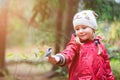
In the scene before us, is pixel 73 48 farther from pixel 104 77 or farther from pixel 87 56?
pixel 104 77

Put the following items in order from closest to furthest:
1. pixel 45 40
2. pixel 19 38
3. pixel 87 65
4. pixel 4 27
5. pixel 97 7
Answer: pixel 87 65 < pixel 97 7 < pixel 45 40 < pixel 4 27 < pixel 19 38

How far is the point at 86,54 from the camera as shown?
4332 mm

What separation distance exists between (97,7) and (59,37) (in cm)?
130

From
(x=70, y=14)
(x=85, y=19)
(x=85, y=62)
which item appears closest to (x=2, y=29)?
(x=70, y=14)

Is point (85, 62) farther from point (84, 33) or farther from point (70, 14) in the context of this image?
point (70, 14)

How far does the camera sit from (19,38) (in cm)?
2342

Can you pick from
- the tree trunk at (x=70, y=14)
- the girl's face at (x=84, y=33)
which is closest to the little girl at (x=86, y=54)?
the girl's face at (x=84, y=33)

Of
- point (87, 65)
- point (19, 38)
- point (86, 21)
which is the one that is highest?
point (86, 21)

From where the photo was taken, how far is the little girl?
429 cm

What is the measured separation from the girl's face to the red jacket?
0.07 meters

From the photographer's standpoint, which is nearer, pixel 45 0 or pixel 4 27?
pixel 45 0

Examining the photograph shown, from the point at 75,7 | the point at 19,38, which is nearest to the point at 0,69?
the point at 75,7

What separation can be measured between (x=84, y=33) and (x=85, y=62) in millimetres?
333

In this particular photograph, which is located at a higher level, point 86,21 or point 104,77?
point 86,21
